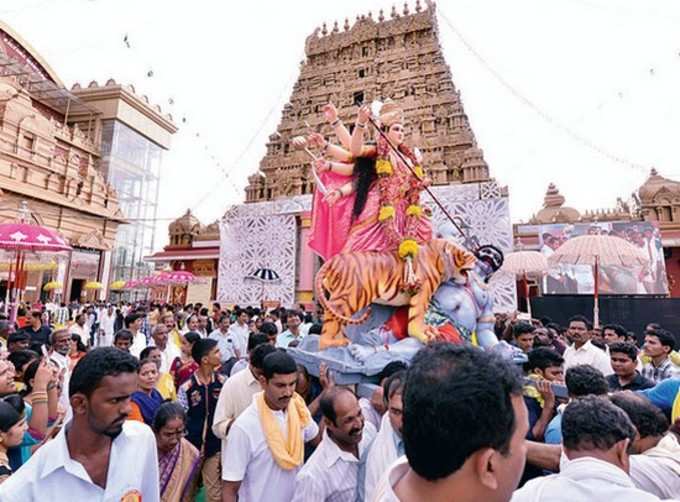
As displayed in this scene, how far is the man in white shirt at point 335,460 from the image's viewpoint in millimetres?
2016

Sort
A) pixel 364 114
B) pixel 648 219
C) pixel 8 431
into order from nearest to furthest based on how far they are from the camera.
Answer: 1. pixel 8 431
2. pixel 364 114
3. pixel 648 219

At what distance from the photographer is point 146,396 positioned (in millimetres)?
2971

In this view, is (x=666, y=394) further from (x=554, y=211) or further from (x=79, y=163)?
(x=79, y=163)

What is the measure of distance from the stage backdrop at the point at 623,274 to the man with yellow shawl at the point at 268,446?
13899 millimetres

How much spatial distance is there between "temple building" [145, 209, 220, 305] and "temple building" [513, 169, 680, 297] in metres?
14.0

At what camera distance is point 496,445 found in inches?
35.9

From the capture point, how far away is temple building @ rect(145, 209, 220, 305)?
20141 millimetres

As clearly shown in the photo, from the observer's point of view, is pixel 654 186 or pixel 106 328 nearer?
pixel 106 328

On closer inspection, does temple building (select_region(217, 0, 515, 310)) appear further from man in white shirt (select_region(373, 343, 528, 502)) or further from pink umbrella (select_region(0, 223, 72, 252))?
man in white shirt (select_region(373, 343, 528, 502))

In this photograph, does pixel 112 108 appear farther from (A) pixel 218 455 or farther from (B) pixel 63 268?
(A) pixel 218 455

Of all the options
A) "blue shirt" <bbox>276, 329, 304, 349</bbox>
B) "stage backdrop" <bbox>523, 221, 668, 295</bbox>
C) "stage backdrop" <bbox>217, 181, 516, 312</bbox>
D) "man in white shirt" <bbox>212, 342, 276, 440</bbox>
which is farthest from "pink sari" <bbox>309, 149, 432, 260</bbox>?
"stage backdrop" <bbox>523, 221, 668, 295</bbox>

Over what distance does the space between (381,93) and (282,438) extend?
22235 mm

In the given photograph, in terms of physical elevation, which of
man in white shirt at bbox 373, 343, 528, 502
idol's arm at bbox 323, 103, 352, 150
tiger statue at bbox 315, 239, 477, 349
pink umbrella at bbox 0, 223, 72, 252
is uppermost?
idol's arm at bbox 323, 103, 352, 150

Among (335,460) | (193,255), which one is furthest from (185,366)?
(193,255)
